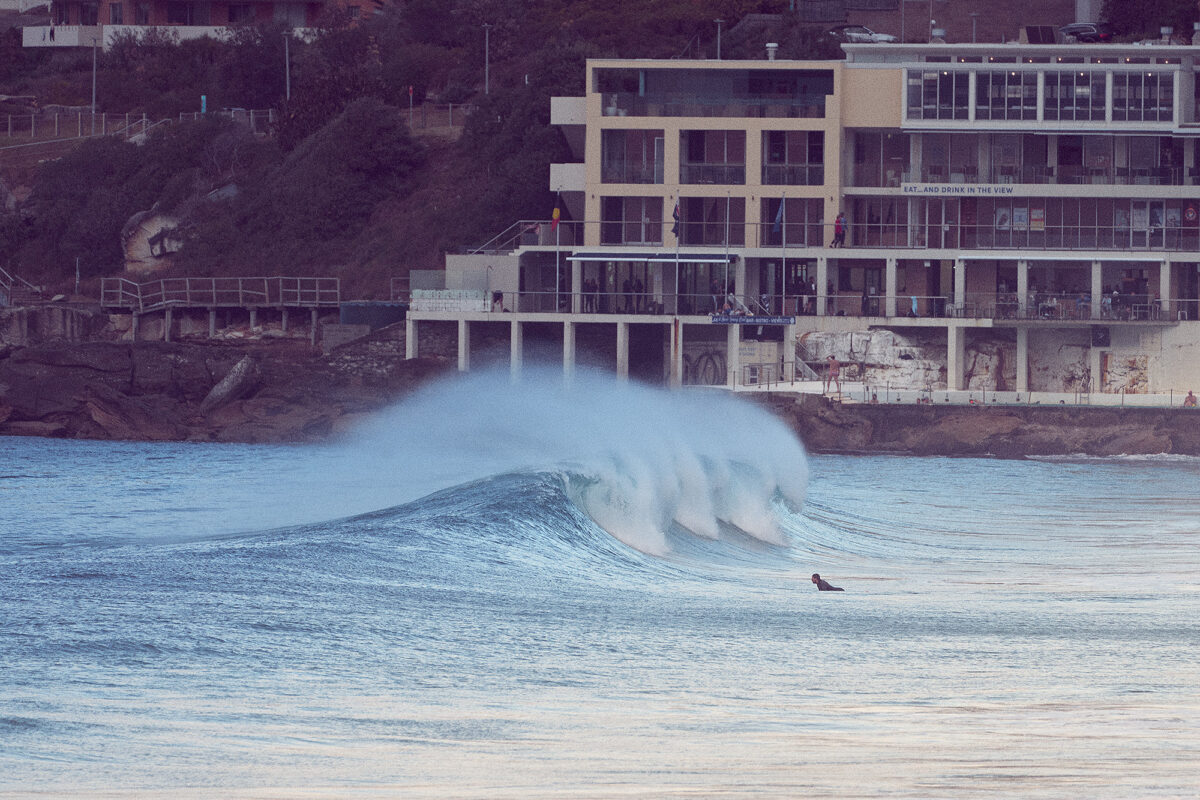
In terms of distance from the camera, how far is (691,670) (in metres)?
17.6

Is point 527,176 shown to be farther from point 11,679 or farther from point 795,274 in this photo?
point 11,679

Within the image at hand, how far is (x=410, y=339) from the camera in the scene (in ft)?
225

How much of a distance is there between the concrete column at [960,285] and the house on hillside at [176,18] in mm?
54146

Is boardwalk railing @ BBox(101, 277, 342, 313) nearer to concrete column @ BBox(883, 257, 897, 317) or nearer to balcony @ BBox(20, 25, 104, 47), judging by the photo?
concrete column @ BBox(883, 257, 897, 317)

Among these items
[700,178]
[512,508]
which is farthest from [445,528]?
[700,178]

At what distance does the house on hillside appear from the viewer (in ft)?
370

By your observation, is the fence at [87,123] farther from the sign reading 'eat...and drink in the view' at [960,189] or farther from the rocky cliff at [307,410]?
the sign reading 'eat...and drink in the view' at [960,189]

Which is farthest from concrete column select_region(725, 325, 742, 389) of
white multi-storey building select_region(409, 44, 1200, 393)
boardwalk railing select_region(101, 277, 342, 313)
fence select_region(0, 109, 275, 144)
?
fence select_region(0, 109, 275, 144)

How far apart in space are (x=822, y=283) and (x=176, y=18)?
59.9 m

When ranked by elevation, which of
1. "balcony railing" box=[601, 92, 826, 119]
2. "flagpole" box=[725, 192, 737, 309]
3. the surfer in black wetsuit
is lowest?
the surfer in black wetsuit

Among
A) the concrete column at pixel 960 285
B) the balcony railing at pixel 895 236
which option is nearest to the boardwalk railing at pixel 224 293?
the balcony railing at pixel 895 236

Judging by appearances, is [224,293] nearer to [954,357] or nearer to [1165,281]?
[954,357]

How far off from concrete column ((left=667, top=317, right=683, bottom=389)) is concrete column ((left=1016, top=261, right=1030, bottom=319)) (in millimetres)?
12486

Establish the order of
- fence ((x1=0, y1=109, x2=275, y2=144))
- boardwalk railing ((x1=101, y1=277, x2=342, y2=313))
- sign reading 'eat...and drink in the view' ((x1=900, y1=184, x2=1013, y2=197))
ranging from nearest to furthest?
sign reading 'eat...and drink in the view' ((x1=900, y1=184, x2=1013, y2=197)) < boardwalk railing ((x1=101, y1=277, x2=342, y2=313)) < fence ((x1=0, y1=109, x2=275, y2=144))
